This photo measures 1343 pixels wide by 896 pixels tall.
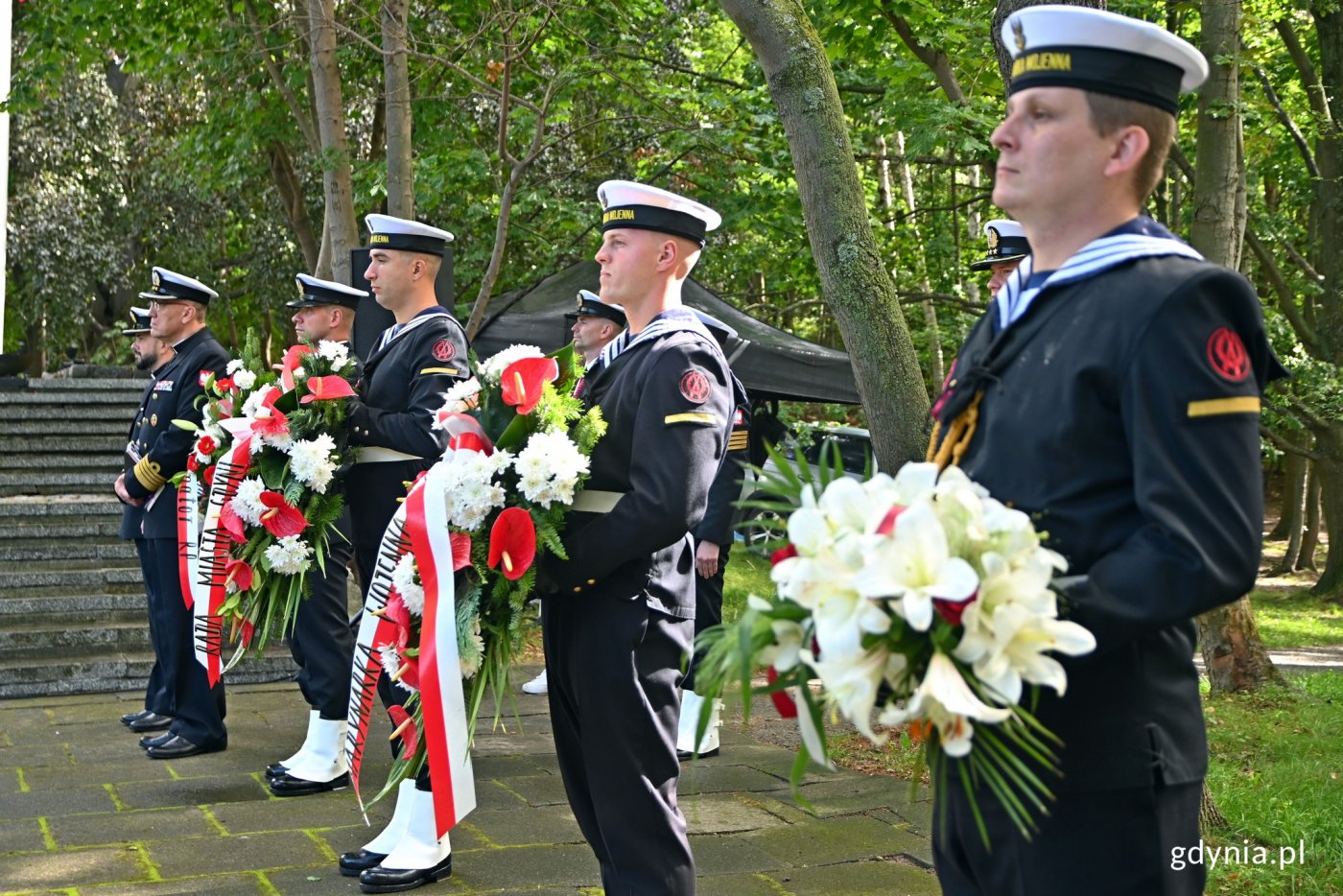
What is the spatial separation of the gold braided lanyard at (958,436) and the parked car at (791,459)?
0.12 m

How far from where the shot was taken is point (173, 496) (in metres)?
7.03

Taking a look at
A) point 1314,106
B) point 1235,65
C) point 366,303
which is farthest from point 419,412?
point 1314,106

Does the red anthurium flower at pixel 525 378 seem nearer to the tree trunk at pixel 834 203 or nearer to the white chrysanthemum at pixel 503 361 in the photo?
the white chrysanthemum at pixel 503 361

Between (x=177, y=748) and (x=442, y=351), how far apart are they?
269cm

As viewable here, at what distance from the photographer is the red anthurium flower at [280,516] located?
213 inches

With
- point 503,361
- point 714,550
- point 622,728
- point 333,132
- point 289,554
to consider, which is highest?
point 333,132

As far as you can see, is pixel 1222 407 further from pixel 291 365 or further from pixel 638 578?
pixel 291 365

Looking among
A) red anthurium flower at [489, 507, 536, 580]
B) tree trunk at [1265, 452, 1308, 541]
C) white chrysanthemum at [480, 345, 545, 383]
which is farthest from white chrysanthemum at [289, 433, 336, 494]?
tree trunk at [1265, 452, 1308, 541]

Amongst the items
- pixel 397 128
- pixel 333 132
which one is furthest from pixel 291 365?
pixel 333 132

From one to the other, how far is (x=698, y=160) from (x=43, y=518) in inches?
291

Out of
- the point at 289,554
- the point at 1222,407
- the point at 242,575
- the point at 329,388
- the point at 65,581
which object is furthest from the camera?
the point at 65,581

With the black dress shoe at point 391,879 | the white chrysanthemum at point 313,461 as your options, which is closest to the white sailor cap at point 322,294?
the white chrysanthemum at point 313,461

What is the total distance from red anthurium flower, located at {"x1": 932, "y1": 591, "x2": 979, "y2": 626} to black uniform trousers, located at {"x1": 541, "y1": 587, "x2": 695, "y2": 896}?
1.91m

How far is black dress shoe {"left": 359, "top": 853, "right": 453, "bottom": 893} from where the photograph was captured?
15.3 ft
